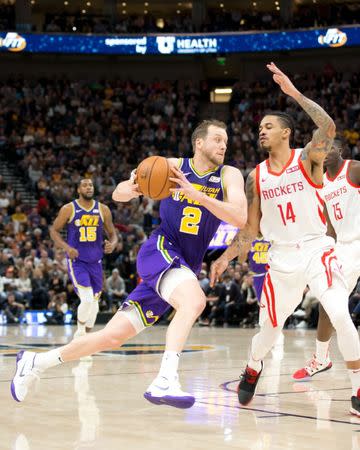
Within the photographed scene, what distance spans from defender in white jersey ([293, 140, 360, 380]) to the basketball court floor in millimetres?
251

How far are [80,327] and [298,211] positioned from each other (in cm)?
568

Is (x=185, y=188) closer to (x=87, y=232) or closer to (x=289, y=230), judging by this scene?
(x=289, y=230)

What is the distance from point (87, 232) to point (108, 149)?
1727cm

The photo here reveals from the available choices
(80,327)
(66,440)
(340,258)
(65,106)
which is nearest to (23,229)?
(65,106)

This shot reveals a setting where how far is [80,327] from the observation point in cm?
1126

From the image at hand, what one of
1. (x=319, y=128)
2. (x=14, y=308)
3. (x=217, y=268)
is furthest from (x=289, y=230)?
(x=14, y=308)

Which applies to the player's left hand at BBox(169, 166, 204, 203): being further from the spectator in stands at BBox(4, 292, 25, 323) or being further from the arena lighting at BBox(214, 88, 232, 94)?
the arena lighting at BBox(214, 88, 232, 94)

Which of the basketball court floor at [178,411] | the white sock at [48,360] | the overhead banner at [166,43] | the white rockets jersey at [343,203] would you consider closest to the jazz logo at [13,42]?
the overhead banner at [166,43]

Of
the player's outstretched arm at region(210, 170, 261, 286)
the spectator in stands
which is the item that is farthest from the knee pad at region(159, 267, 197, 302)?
the spectator in stands

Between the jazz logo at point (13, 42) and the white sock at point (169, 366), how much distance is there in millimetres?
25952

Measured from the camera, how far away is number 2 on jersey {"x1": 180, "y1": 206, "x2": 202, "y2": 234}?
5914 mm

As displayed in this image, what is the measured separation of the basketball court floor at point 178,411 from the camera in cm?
489

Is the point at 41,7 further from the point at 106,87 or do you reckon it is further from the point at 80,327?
the point at 80,327

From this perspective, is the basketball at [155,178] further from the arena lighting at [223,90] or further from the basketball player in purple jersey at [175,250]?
the arena lighting at [223,90]
